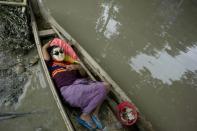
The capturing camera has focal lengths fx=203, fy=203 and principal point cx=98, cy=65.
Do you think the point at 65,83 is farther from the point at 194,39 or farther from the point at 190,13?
the point at 190,13

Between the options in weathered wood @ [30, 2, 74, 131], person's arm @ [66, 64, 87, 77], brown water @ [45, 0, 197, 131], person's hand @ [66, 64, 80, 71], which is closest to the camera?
weathered wood @ [30, 2, 74, 131]

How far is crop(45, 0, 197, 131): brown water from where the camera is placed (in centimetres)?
407

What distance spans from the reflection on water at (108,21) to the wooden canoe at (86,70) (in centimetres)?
152

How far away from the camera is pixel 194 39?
20.9 ft

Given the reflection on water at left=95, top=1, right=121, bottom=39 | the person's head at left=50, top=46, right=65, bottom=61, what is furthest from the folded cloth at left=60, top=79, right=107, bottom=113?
the reflection on water at left=95, top=1, right=121, bottom=39

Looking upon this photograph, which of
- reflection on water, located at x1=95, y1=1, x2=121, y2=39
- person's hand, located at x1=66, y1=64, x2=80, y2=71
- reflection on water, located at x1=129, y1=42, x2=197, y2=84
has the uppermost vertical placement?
person's hand, located at x1=66, y1=64, x2=80, y2=71

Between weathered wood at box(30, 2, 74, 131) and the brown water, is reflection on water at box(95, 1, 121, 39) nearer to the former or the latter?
the brown water

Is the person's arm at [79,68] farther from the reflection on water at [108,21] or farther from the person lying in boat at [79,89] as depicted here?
the reflection on water at [108,21]

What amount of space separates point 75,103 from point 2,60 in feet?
6.14

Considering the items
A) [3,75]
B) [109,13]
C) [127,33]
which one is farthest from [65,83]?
[109,13]

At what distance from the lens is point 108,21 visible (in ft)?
20.5

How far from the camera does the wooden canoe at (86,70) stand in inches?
114

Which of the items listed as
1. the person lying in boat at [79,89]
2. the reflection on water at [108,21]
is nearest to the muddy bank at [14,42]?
the person lying in boat at [79,89]

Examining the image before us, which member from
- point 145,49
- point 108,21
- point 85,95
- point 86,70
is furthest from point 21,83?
point 108,21
